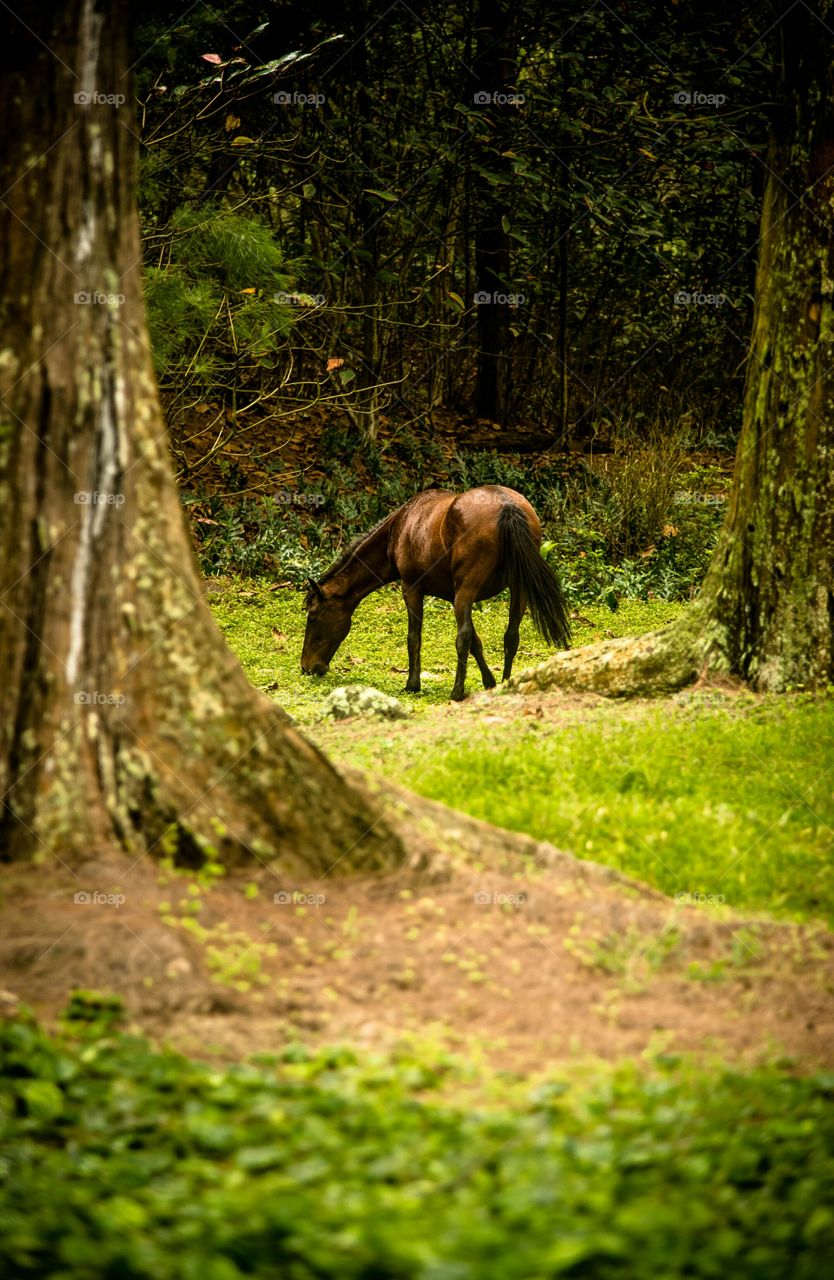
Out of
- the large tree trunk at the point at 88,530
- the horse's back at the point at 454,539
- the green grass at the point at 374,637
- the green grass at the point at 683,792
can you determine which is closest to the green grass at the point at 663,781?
the green grass at the point at 683,792

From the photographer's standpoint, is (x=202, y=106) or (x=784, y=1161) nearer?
(x=784, y=1161)

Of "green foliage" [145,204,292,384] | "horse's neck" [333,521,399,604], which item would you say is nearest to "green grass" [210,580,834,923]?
"horse's neck" [333,521,399,604]

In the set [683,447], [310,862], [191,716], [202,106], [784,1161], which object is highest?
[202,106]

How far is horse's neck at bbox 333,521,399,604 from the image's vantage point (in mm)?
11039

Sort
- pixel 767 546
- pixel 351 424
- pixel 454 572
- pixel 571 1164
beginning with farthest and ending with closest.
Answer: pixel 351 424
pixel 454 572
pixel 767 546
pixel 571 1164

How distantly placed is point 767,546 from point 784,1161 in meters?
5.02

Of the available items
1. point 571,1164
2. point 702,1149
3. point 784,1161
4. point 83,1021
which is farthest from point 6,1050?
point 784,1161

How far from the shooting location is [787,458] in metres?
7.55

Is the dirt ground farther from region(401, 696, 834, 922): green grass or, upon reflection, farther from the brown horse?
the brown horse

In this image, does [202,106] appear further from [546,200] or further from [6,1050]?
[6,1050]

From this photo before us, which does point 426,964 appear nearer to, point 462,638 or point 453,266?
point 462,638

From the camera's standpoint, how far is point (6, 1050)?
3.41 metres

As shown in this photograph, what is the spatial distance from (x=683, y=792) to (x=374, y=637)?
679 centimetres

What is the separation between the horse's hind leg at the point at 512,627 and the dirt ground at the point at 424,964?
5565 millimetres
